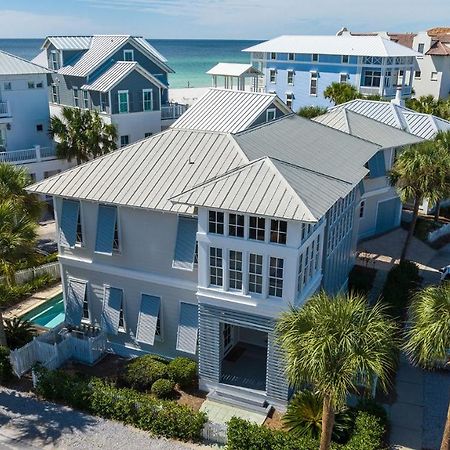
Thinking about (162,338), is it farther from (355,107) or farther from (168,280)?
(355,107)

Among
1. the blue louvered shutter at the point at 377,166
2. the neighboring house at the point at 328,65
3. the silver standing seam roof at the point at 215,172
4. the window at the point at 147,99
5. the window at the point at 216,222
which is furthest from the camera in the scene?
the neighboring house at the point at 328,65

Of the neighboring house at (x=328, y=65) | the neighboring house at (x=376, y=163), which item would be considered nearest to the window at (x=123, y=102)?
the neighboring house at (x=376, y=163)

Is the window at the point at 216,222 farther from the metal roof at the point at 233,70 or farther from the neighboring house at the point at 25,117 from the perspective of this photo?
the metal roof at the point at 233,70

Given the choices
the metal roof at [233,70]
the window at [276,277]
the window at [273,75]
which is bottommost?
the window at [276,277]

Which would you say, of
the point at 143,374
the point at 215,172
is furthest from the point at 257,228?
the point at 143,374

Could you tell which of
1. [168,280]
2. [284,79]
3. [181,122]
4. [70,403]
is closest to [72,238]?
[168,280]

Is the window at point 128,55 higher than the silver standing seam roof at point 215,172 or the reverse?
higher

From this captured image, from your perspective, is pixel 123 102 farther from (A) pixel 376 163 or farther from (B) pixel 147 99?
(A) pixel 376 163
